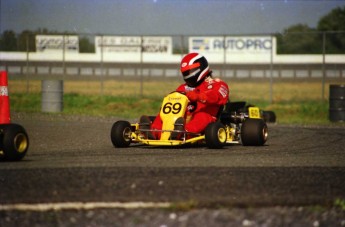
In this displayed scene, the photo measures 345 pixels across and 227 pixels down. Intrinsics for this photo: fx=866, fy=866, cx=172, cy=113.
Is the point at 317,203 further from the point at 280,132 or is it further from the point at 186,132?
the point at 280,132

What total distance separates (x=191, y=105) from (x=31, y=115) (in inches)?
447

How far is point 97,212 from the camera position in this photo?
7.05 metres

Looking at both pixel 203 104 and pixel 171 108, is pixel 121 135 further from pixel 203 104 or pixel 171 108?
pixel 203 104

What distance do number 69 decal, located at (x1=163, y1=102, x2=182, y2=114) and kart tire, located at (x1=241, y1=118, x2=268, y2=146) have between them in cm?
125

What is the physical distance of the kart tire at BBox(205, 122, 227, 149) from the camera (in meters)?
12.9

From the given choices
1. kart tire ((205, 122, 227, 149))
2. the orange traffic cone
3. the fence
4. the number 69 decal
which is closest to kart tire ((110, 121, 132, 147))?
the number 69 decal

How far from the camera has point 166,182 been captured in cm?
844

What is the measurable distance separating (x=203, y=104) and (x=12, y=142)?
13.7 feet

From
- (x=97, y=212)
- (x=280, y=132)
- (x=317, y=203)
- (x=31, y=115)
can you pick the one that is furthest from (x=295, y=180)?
(x=31, y=115)

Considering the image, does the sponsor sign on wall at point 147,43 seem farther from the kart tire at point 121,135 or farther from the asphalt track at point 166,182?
the asphalt track at point 166,182

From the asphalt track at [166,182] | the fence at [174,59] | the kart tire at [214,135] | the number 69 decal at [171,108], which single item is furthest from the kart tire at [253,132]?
the fence at [174,59]

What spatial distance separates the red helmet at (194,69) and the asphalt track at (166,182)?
1.27 metres

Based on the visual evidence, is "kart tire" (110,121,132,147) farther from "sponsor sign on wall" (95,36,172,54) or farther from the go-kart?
"sponsor sign on wall" (95,36,172,54)

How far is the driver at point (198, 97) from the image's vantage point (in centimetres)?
1333
